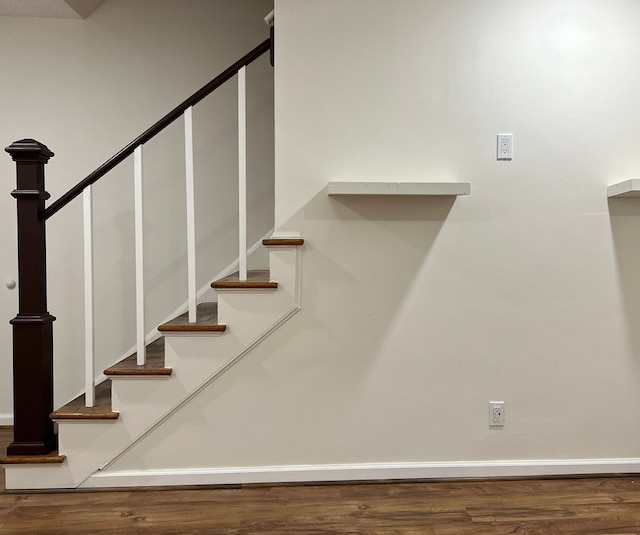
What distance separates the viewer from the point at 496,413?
7.05ft

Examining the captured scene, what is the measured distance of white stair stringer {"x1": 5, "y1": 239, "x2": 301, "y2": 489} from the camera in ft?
6.57

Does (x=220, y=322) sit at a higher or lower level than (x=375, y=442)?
higher

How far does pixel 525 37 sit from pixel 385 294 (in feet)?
4.20

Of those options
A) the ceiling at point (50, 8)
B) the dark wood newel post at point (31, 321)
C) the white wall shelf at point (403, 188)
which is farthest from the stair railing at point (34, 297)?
the ceiling at point (50, 8)

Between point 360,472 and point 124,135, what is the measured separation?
220 centimetres

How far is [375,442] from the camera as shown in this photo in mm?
2125

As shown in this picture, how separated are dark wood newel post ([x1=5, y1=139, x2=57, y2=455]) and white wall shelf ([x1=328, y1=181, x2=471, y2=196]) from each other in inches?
49.0

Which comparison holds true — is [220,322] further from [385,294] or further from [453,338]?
[453,338]

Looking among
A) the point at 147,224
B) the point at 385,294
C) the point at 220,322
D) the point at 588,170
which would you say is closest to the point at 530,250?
the point at 588,170

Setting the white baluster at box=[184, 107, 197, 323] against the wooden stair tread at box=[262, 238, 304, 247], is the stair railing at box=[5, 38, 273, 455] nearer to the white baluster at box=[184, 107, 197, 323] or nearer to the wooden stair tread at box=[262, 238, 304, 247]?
the white baluster at box=[184, 107, 197, 323]

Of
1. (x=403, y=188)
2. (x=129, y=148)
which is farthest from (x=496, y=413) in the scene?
(x=129, y=148)

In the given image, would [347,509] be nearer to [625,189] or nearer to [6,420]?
[625,189]

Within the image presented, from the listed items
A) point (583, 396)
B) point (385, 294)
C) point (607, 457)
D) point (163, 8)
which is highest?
point (163, 8)

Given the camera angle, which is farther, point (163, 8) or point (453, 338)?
point (163, 8)
